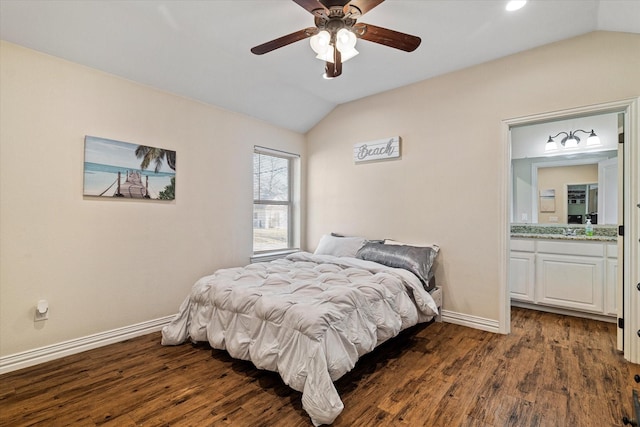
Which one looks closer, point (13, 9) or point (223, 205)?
point (13, 9)

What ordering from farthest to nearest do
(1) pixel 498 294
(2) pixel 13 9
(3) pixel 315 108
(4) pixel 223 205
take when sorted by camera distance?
(3) pixel 315 108, (4) pixel 223 205, (1) pixel 498 294, (2) pixel 13 9

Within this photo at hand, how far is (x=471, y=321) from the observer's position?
127 inches

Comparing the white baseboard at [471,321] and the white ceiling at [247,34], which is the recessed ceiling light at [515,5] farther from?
the white baseboard at [471,321]

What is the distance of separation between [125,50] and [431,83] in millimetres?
3067

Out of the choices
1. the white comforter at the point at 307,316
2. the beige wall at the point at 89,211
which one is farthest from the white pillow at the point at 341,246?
the beige wall at the point at 89,211

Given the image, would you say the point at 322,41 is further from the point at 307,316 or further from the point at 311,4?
the point at 307,316

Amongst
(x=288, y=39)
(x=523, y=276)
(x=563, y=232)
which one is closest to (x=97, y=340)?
(x=288, y=39)

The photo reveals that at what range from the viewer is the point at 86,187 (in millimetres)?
2627

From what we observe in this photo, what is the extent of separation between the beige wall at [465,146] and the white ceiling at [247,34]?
195mm

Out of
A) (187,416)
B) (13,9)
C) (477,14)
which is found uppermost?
(477,14)

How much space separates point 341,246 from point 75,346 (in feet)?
8.96

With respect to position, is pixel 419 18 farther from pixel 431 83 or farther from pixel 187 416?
pixel 187 416

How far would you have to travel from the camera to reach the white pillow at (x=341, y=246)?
3775 mm

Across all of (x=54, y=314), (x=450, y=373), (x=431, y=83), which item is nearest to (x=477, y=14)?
(x=431, y=83)
